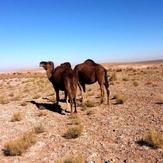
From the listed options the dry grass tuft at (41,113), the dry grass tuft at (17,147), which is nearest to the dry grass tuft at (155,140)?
the dry grass tuft at (17,147)

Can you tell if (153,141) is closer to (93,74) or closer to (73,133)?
(73,133)

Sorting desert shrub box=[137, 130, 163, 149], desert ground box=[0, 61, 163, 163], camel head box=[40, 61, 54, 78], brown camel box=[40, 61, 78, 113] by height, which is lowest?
desert ground box=[0, 61, 163, 163]

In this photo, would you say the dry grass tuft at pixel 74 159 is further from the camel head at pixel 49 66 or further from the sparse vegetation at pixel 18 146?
the camel head at pixel 49 66

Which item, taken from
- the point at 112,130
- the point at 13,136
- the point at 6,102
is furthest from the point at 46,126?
the point at 6,102

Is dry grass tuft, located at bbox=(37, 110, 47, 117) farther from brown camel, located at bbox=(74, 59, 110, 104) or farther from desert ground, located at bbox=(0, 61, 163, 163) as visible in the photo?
brown camel, located at bbox=(74, 59, 110, 104)

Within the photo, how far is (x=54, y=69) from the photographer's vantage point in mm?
17203

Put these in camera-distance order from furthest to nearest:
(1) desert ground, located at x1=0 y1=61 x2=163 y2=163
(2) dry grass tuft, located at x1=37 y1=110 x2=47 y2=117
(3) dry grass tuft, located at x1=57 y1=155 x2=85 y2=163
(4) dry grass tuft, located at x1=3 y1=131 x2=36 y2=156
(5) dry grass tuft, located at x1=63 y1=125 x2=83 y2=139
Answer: (2) dry grass tuft, located at x1=37 y1=110 x2=47 y2=117
(5) dry grass tuft, located at x1=63 y1=125 x2=83 y2=139
(4) dry grass tuft, located at x1=3 y1=131 x2=36 y2=156
(1) desert ground, located at x1=0 y1=61 x2=163 y2=163
(3) dry grass tuft, located at x1=57 y1=155 x2=85 y2=163

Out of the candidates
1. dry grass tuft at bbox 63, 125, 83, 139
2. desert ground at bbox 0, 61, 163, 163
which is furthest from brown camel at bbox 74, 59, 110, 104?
dry grass tuft at bbox 63, 125, 83, 139

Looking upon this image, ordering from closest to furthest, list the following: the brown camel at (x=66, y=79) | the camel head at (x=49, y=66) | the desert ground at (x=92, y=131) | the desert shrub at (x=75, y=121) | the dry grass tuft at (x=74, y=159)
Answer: the dry grass tuft at (x=74, y=159) → the desert ground at (x=92, y=131) → the desert shrub at (x=75, y=121) → the brown camel at (x=66, y=79) → the camel head at (x=49, y=66)

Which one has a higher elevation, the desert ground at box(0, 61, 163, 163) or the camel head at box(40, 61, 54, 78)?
the camel head at box(40, 61, 54, 78)

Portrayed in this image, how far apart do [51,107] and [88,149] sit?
8199 millimetres

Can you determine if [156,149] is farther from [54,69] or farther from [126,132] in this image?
[54,69]

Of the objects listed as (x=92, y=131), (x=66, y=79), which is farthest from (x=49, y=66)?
(x=92, y=131)

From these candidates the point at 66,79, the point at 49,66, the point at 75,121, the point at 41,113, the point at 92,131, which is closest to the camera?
the point at 92,131
